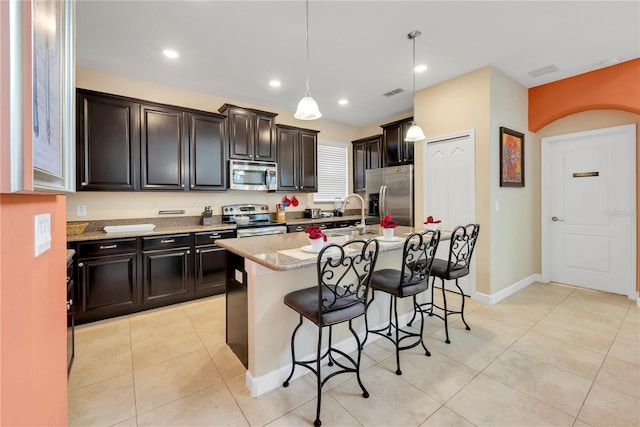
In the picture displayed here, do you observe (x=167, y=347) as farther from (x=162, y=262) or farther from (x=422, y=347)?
(x=422, y=347)

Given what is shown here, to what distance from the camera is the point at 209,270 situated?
368cm

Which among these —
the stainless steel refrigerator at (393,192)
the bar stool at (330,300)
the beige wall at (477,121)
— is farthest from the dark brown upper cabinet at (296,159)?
the bar stool at (330,300)

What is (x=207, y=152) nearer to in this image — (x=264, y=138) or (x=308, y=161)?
(x=264, y=138)

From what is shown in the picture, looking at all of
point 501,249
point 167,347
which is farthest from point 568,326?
point 167,347

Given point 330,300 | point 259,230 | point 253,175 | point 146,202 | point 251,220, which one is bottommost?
point 330,300

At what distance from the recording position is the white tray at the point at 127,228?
10.8ft

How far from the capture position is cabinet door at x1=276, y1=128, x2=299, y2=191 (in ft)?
15.4

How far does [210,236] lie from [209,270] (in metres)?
0.45

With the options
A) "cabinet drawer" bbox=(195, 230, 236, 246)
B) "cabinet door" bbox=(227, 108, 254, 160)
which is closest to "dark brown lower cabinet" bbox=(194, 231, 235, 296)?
"cabinet drawer" bbox=(195, 230, 236, 246)

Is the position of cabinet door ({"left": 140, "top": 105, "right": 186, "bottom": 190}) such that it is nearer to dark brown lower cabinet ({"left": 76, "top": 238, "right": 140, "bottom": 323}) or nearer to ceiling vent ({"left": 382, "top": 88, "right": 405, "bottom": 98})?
dark brown lower cabinet ({"left": 76, "top": 238, "right": 140, "bottom": 323})

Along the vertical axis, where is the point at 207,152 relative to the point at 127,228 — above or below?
above

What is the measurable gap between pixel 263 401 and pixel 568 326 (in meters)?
3.11

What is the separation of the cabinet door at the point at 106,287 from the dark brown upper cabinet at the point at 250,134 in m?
1.96

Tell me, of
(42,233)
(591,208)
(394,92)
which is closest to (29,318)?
(42,233)
